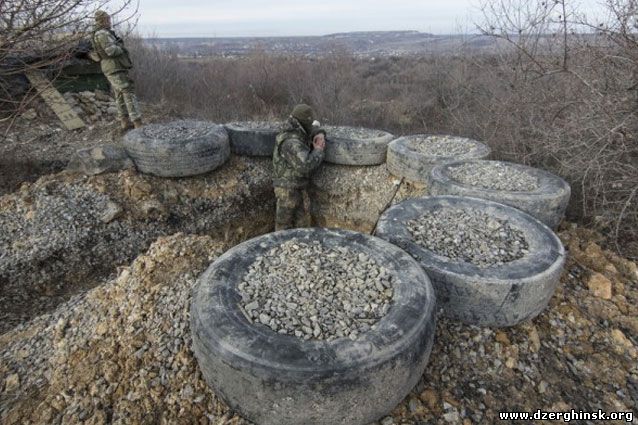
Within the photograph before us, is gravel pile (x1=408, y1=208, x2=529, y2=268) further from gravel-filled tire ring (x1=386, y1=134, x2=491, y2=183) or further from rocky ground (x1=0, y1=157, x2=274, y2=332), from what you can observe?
rocky ground (x1=0, y1=157, x2=274, y2=332)

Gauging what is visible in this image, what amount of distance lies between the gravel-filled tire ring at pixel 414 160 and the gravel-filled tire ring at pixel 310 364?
3.01 m

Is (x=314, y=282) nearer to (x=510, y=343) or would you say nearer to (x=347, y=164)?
(x=510, y=343)

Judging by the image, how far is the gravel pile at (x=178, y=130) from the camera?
5807 mm

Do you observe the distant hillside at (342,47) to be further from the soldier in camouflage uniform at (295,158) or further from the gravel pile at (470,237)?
the gravel pile at (470,237)

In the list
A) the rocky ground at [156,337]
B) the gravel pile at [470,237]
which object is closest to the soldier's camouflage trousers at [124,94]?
the rocky ground at [156,337]

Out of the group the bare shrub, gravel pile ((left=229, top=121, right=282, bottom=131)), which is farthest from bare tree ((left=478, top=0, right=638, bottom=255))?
gravel pile ((left=229, top=121, right=282, bottom=131))

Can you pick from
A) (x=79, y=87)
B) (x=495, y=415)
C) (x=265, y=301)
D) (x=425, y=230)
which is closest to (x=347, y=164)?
(x=425, y=230)

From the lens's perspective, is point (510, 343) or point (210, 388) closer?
point (210, 388)

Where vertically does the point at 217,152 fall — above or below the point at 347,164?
above

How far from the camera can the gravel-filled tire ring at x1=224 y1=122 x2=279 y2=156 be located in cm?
638

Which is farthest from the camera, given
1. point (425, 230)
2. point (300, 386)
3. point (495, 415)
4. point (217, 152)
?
point (217, 152)

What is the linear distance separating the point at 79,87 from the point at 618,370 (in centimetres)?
1067

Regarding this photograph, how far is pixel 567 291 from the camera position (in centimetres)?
373

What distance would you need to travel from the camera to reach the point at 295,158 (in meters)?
5.53
